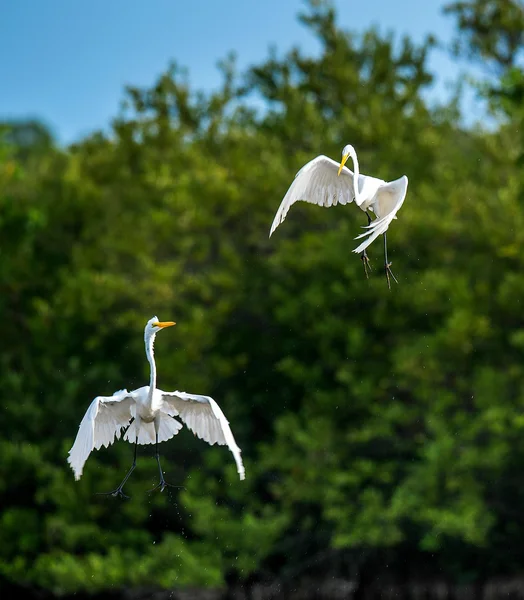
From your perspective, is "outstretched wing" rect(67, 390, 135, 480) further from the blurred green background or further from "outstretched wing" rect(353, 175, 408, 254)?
the blurred green background

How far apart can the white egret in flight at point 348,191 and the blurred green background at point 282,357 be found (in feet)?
22.3

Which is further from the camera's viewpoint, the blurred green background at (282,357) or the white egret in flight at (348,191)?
the blurred green background at (282,357)

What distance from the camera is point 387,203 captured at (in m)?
6.03

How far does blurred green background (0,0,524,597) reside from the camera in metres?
14.3

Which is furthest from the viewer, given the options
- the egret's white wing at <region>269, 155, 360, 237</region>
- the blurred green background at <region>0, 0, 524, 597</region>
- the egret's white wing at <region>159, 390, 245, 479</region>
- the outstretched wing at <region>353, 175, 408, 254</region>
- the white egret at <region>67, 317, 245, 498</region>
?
the blurred green background at <region>0, 0, 524, 597</region>

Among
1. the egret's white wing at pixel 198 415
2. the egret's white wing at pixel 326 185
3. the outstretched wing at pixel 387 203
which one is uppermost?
the egret's white wing at pixel 326 185

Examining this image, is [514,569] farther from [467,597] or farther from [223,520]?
[223,520]

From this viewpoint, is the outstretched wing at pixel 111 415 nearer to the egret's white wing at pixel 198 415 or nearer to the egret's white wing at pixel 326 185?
the egret's white wing at pixel 198 415

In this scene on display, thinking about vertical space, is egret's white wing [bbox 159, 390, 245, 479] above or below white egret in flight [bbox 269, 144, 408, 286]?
below

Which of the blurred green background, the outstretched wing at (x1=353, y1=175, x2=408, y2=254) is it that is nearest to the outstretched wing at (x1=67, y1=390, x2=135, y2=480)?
the outstretched wing at (x1=353, y1=175, x2=408, y2=254)

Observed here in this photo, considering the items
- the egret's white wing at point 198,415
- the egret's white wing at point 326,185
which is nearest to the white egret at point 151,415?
the egret's white wing at point 198,415

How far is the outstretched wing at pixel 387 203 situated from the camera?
18.7 ft

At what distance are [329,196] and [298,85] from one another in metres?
11.7

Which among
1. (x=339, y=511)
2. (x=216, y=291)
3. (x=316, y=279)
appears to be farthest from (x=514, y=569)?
(x=216, y=291)
